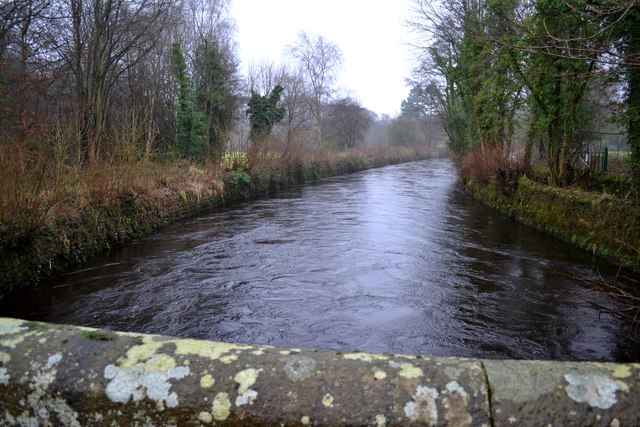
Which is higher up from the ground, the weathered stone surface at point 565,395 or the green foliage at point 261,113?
the green foliage at point 261,113

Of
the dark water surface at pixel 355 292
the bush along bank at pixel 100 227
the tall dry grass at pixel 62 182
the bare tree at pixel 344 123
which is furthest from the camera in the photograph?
the bare tree at pixel 344 123

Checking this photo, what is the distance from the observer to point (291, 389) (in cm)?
168

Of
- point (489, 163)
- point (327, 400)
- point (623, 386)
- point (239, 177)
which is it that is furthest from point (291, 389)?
point (239, 177)

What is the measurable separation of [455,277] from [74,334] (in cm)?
678

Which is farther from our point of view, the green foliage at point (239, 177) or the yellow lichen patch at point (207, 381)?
the green foliage at point (239, 177)

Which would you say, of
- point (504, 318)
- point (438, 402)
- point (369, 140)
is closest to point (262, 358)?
point (438, 402)

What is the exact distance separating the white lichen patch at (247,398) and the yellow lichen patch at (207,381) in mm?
130

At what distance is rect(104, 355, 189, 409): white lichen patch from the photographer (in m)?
1.68

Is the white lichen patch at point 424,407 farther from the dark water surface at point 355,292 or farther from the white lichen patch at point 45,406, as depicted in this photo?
the dark water surface at point 355,292

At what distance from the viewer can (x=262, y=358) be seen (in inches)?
72.2

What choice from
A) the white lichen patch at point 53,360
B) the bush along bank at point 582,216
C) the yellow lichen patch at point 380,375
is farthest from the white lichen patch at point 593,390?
the bush along bank at point 582,216

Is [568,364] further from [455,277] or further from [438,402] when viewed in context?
[455,277]

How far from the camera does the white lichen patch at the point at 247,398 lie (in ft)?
5.42

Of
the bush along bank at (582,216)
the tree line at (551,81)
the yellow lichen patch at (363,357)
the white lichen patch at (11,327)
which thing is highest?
the tree line at (551,81)
